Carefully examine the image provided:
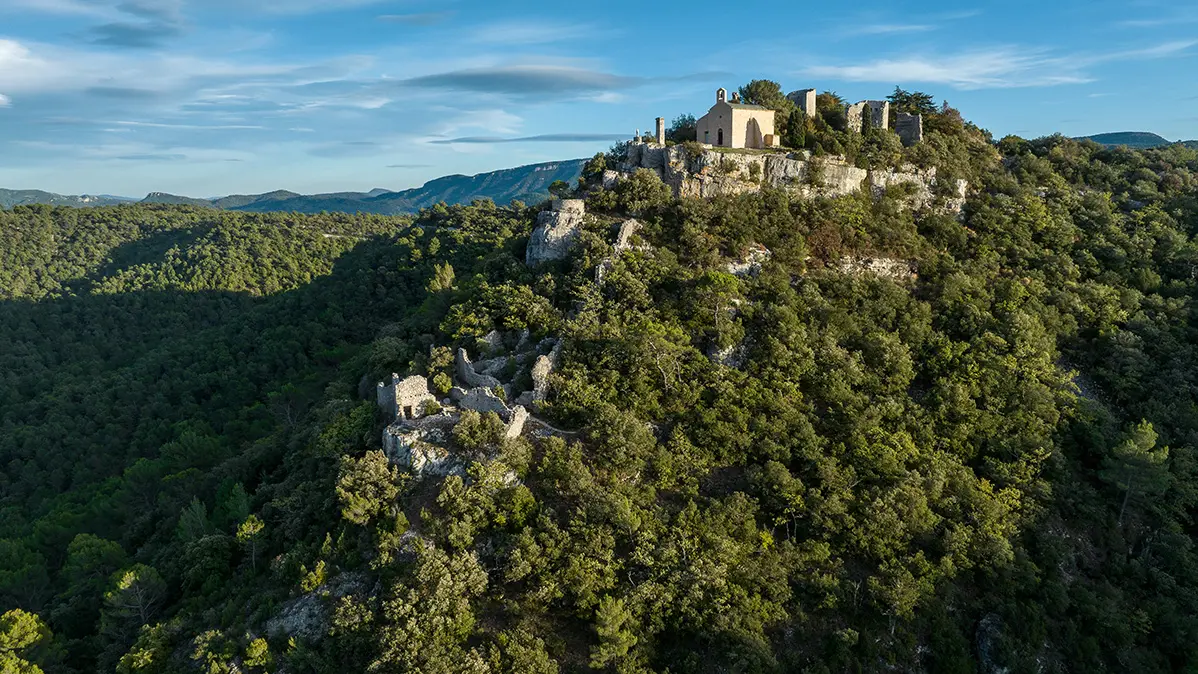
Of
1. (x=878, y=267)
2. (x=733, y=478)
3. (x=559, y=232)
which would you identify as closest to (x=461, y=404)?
(x=733, y=478)

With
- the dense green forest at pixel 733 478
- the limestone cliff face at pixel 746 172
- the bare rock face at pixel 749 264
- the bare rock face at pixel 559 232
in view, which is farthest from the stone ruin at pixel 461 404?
the limestone cliff face at pixel 746 172

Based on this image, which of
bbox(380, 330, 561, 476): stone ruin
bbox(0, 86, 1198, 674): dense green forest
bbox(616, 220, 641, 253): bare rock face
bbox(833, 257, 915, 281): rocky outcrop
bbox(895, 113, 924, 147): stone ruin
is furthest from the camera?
bbox(895, 113, 924, 147): stone ruin

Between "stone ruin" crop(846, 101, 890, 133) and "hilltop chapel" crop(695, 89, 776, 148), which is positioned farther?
"stone ruin" crop(846, 101, 890, 133)

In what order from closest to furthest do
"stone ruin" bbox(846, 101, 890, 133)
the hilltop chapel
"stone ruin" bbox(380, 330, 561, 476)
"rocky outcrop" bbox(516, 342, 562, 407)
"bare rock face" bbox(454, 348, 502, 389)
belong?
"stone ruin" bbox(380, 330, 561, 476) < "rocky outcrop" bbox(516, 342, 562, 407) < "bare rock face" bbox(454, 348, 502, 389) < the hilltop chapel < "stone ruin" bbox(846, 101, 890, 133)

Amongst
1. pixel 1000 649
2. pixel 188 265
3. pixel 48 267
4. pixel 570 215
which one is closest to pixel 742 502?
pixel 1000 649

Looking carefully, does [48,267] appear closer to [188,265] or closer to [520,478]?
[188,265]

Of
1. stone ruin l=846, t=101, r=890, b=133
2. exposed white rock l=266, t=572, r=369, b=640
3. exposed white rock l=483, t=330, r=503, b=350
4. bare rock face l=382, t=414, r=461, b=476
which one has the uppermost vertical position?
stone ruin l=846, t=101, r=890, b=133

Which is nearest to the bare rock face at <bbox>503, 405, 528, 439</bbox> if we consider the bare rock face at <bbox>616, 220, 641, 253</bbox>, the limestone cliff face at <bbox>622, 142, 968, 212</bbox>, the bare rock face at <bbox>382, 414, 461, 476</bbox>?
the bare rock face at <bbox>382, 414, 461, 476</bbox>

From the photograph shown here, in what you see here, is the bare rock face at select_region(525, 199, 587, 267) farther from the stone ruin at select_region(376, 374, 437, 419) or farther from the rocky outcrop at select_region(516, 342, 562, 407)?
the stone ruin at select_region(376, 374, 437, 419)
